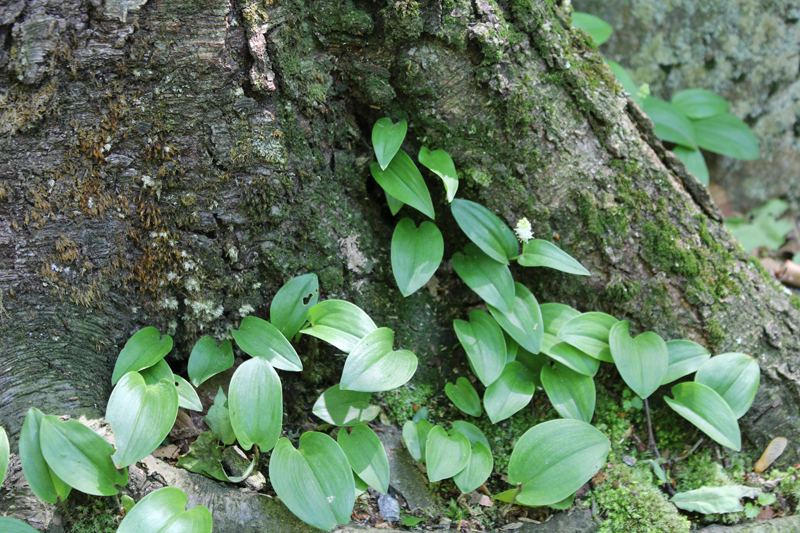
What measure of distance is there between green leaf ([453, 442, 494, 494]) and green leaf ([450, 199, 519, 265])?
0.74m

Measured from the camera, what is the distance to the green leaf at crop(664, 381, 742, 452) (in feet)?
6.57

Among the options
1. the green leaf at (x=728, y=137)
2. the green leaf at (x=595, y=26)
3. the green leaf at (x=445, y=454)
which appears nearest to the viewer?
the green leaf at (x=445, y=454)

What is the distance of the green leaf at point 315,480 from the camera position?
5.16ft

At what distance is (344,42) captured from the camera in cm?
190

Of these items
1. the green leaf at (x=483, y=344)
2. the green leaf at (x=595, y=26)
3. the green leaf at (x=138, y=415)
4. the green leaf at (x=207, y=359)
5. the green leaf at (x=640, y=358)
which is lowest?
the green leaf at (x=207, y=359)

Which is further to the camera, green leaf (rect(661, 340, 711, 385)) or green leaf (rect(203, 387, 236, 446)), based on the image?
green leaf (rect(661, 340, 711, 385))

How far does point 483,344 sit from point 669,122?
7.67 feet

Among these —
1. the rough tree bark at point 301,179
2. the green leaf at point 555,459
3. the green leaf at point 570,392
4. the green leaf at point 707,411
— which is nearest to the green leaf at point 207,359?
the rough tree bark at point 301,179

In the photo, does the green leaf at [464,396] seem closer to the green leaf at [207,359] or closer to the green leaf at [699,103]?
the green leaf at [207,359]

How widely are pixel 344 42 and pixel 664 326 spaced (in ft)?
5.81

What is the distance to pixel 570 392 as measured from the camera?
2031mm

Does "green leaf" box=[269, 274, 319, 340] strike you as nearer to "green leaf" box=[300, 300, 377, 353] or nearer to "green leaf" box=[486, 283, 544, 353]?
"green leaf" box=[300, 300, 377, 353]

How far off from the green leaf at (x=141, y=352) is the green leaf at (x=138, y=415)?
10cm

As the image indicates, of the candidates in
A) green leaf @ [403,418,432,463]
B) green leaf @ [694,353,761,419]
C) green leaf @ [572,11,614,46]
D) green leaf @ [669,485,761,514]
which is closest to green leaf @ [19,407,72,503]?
green leaf @ [403,418,432,463]
